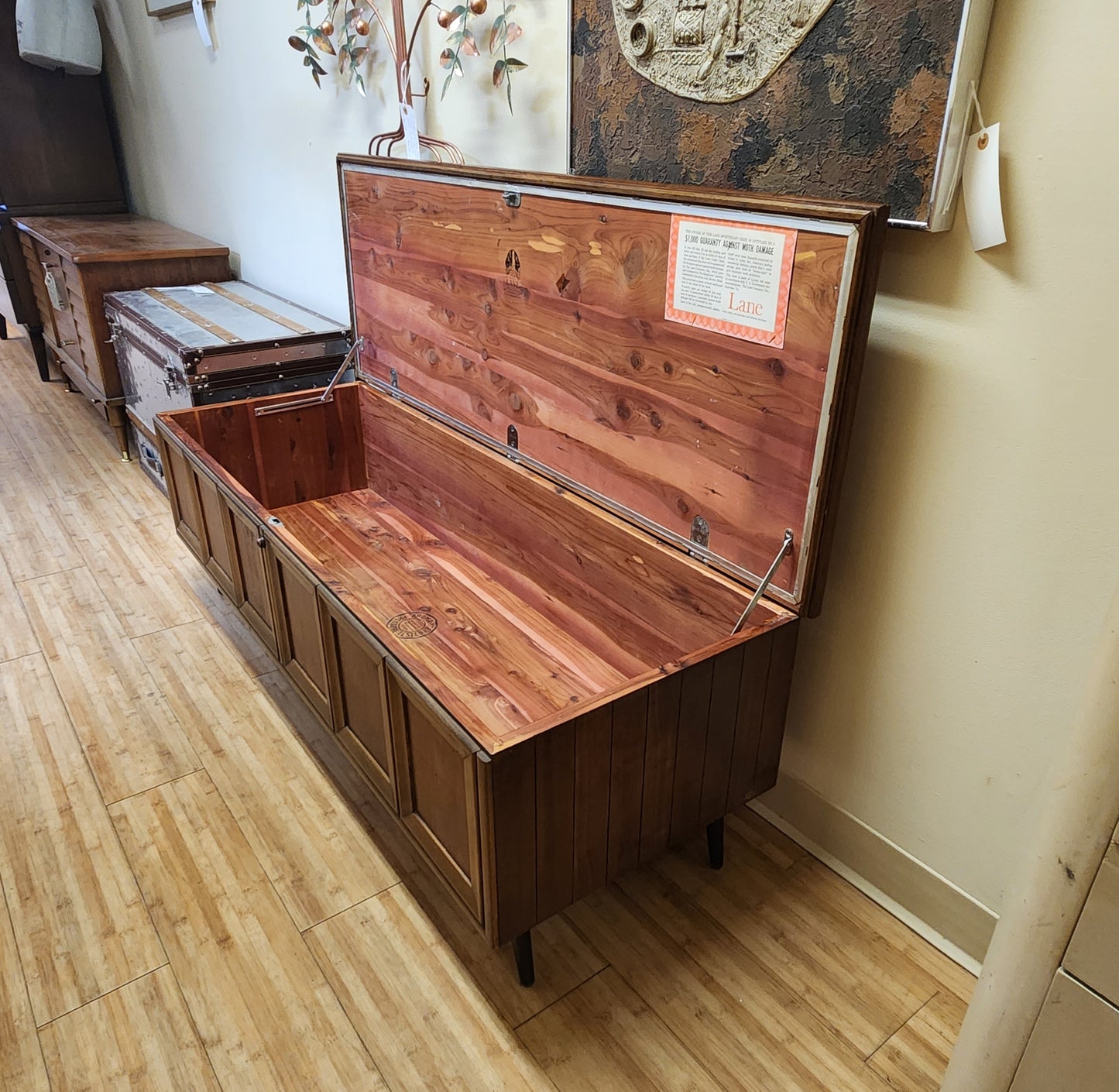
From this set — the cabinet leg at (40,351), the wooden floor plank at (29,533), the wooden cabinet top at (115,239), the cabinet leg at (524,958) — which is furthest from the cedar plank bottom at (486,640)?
the cabinet leg at (40,351)

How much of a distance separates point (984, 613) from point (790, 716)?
1.55 feet

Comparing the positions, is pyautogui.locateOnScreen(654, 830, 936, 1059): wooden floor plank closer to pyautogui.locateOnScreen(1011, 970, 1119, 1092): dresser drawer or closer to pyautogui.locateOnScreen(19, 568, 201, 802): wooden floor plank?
pyautogui.locateOnScreen(1011, 970, 1119, 1092): dresser drawer

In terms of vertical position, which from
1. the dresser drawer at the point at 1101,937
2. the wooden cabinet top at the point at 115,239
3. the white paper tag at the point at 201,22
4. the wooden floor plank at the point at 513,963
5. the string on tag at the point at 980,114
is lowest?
the wooden floor plank at the point at 513,963

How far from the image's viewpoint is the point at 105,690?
82.5 inches

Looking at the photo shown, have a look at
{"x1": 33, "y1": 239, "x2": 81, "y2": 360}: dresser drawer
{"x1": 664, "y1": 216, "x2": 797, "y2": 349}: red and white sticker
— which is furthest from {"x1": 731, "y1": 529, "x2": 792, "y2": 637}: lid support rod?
{"x1": 33, "y1": 239, "x2": 81, "y2": 360}: dresser drawer

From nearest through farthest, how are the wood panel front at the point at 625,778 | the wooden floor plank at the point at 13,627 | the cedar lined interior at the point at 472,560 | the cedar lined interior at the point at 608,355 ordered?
the wood panel front at the point at 625,778 < the cedar lined interior at the point at 608,355 < the cedar lined interior at the point at 472,560 < the wooden floor plank at the point at 13,627

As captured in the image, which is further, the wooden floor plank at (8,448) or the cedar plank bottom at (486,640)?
the wooden floor plank at (8,448)

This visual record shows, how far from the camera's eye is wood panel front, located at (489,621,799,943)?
1.13 meters

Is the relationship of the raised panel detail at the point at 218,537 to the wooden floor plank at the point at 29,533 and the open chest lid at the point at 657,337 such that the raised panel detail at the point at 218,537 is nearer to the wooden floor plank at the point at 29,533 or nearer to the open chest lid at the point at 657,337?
the open chest lid at the point at 657,337

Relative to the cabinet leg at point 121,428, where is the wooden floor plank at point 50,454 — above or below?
below

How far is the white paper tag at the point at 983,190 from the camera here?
1056mm

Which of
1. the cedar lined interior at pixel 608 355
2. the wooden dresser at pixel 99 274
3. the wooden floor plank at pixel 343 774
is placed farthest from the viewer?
the wooden dresser at pixel 99 274

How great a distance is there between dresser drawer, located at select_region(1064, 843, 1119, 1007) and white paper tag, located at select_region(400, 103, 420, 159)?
78.7 inches

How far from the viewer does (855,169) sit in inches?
46.4
